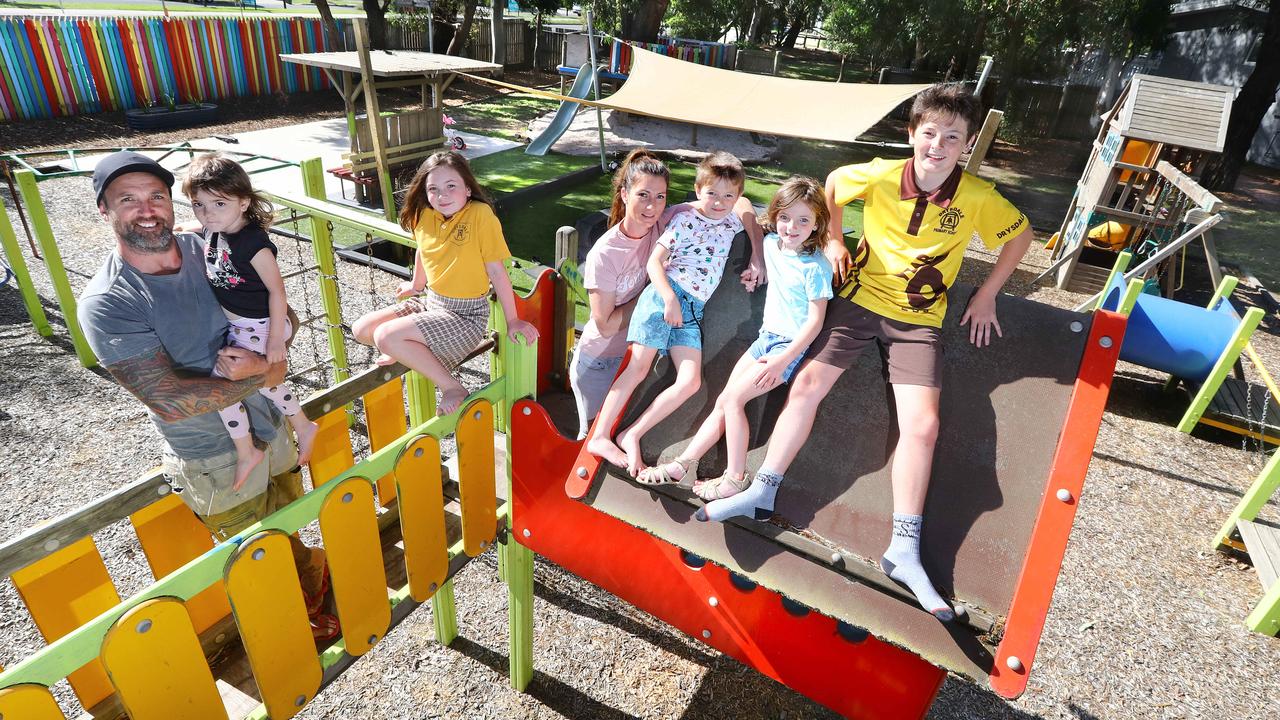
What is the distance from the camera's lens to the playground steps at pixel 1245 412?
5.70 meters

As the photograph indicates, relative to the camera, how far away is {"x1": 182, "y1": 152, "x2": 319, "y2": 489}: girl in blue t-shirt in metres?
2.28

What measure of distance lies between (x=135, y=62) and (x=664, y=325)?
16.5 metres

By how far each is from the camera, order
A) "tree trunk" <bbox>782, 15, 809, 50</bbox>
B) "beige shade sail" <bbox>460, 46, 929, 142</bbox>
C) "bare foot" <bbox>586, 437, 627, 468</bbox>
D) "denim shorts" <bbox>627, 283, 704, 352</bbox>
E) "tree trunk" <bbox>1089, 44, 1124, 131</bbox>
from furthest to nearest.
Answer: "tree trunk" <bbox>782, 15, 809, 50</bbox> → "tree trunk" <bbox>1089, 44, 1124, 131</bbox> → "beige shade sail" <bbox>460, 46, 929, 142</bbox> → "denim shorts" <bbox>627, 283, 704, 352</bbox> → "bare foot" <bbox>586, 437, 627, 468</bbox>

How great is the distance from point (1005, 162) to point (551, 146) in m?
11.8

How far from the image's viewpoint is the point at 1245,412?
19.1 ft

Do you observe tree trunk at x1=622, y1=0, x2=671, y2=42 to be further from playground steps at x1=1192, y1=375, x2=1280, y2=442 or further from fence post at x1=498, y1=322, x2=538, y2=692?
fence post at x1=498, y1=322, x2=538, y2=692

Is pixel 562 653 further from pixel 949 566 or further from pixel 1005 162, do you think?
pixel 1005 162

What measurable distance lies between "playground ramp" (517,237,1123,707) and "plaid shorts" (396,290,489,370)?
99cm

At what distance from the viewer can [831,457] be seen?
2.21 metres

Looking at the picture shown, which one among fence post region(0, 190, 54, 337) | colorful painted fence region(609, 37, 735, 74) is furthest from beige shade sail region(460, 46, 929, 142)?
colorful painted fence region(609, 37, 735, 74)

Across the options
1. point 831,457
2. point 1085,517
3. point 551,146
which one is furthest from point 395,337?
point 551,146

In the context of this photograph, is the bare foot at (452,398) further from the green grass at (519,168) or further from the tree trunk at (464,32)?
the tree trunk at (464,32)

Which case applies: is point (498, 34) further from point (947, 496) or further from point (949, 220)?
point (947, 496)

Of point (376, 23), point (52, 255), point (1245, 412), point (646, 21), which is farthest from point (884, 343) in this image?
point (646, 21)
